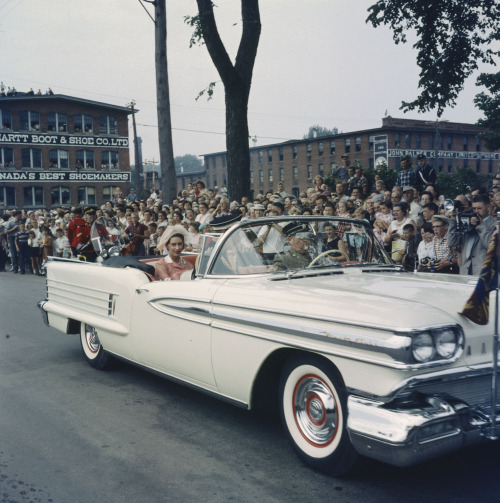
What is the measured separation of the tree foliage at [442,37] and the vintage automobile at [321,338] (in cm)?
1185

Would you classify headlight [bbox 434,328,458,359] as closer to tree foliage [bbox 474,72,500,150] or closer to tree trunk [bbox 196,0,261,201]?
tree trunk [bbox 196,0,261,201]

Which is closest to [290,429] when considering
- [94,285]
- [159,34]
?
[94,285]

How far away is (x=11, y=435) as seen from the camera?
4273 millimetres

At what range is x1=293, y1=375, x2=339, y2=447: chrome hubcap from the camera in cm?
346

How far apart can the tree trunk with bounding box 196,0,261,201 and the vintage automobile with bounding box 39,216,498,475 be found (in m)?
7.81

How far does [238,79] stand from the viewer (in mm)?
12805

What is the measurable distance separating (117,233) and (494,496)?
5704mm

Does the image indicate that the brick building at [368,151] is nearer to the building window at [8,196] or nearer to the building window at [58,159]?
the building window at [58,159]

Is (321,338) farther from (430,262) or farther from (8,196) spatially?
(8,196)

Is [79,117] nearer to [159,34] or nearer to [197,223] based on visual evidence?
[159,34]

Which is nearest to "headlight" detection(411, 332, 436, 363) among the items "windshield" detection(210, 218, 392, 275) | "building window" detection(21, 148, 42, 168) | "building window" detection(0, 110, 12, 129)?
"windshield" detection(210, 218, 392, 275)

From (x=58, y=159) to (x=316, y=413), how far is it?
50.8 m

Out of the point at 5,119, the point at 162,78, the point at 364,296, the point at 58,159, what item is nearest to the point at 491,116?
the point at 162,78

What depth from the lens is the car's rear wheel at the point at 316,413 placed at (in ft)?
11.1
